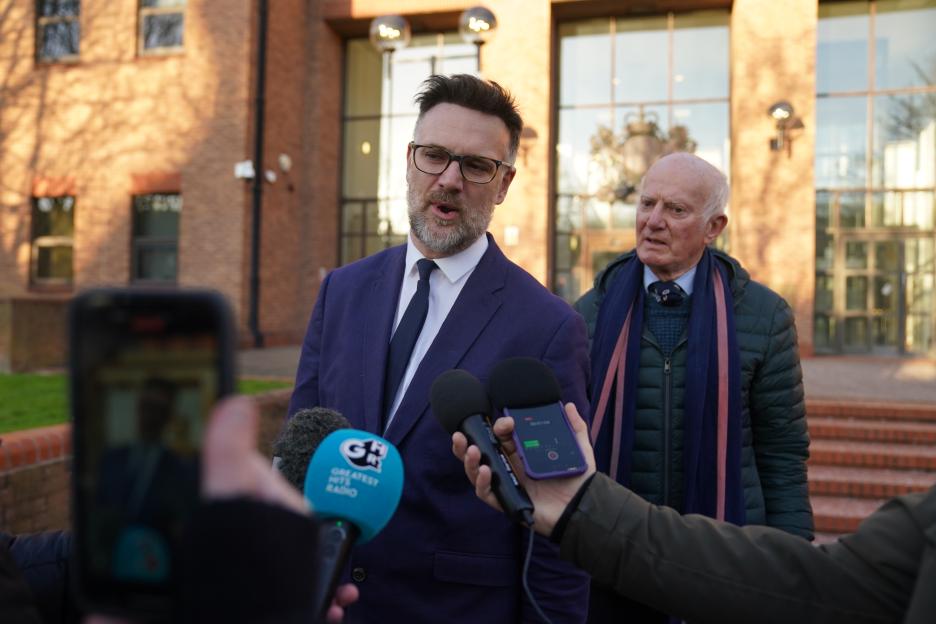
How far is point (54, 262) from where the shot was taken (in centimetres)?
1452

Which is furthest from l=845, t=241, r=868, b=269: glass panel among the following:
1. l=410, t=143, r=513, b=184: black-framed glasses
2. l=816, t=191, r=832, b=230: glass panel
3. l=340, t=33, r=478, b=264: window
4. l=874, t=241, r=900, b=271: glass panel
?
l=410, t=143, r=513, b=184: black-framed glasses

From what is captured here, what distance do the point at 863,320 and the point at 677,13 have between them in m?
7.04

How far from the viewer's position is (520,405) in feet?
4.33

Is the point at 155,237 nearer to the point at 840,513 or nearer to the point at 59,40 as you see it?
the point at 59,40

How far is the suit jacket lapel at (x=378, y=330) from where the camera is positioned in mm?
1915

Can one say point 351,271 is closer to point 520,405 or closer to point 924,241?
point 520,405

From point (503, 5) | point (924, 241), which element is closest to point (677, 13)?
point (503, 5)

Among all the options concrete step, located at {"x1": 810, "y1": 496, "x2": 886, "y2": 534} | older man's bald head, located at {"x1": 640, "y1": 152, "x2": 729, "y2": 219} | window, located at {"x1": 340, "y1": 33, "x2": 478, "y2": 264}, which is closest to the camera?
older man's bald head, located at {"x1": 640, "y1": 152, "x2": 729, "y2": 219}

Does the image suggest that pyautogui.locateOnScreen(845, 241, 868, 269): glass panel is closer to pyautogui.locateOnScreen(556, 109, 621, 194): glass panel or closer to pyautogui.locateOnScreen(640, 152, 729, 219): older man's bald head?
pyautogui.locateOnScreen(556, 109, 621, 194): glass panel

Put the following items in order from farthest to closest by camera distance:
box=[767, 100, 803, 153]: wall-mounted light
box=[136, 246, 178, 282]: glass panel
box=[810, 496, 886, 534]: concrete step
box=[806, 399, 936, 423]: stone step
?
box=[136, 246, 178, 282]: glass panel < box=[767, 100, 803, 153]: wall-mounted light < box=[806, 399, 936, 423]: stone step < box=[810, 496, 886, 534]: concrete step

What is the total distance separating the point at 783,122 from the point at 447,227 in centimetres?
1277

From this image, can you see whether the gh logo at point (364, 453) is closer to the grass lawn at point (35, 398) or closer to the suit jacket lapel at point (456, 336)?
the suit jacket lapel at point (456, 336)

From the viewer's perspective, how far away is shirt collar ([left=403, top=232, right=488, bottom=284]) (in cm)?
211

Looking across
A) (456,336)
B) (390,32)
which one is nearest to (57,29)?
(390,32)
